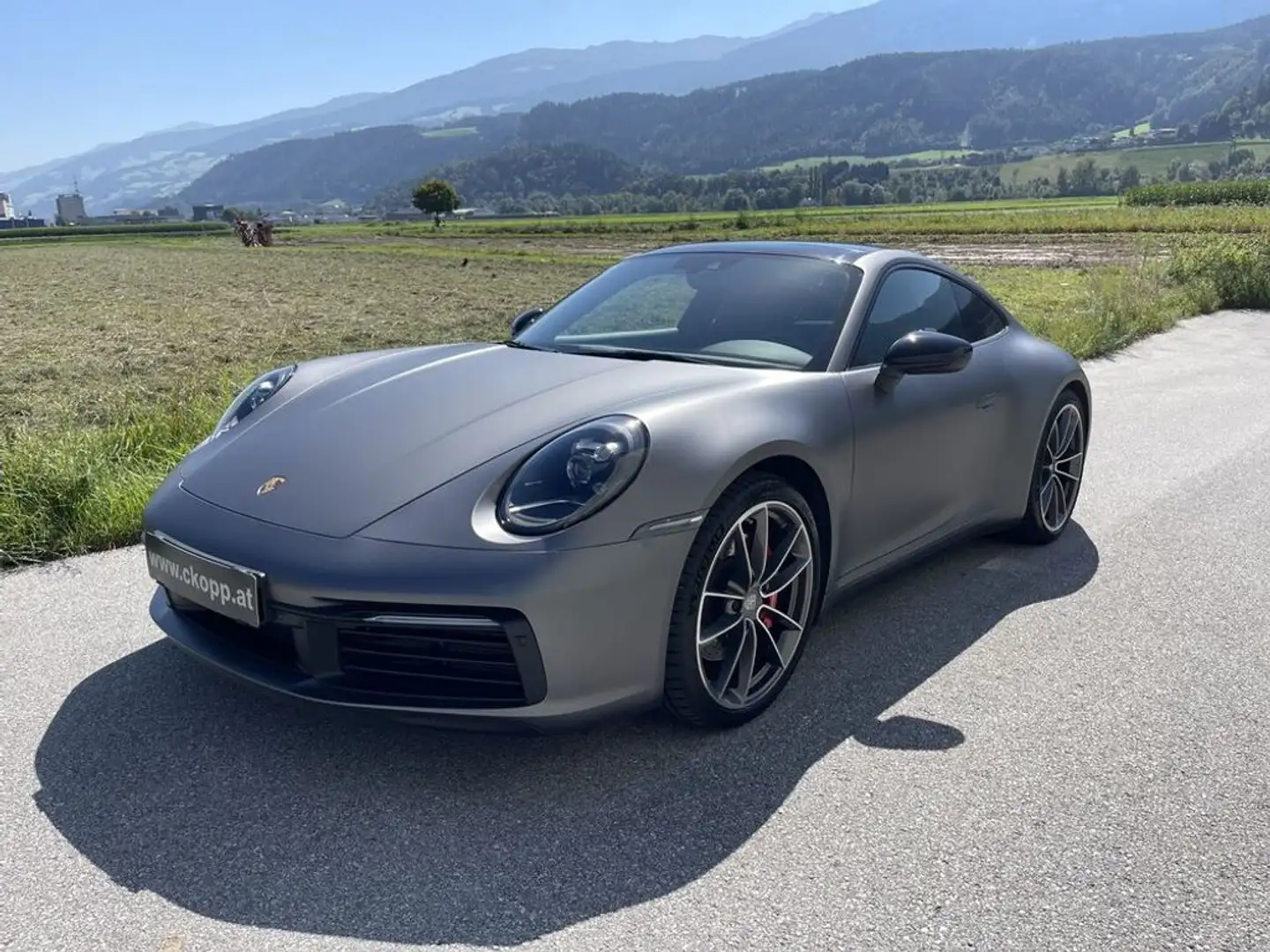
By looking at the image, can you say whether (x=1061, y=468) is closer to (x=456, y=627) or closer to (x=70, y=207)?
(x=456, y=627)

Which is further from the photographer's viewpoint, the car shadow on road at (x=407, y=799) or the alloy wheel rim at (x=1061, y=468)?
the alloy wheel rim at (x=1061, y=468)

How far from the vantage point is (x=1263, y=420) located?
24.3 ft

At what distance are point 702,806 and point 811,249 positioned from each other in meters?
2.26

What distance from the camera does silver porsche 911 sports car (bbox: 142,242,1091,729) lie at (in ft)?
8.39

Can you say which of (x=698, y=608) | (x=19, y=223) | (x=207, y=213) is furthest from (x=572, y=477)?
(x=207, y=213)

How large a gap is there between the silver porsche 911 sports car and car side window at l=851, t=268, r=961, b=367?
0.04 ft

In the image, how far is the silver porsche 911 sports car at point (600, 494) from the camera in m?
2.56

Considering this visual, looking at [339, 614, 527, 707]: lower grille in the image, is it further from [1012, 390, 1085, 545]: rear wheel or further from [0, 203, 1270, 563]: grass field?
[1012, 390, 1085, 545]: rear wheel

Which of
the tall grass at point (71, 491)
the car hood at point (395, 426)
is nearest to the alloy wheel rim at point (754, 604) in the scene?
the car hood at point (395, 426)

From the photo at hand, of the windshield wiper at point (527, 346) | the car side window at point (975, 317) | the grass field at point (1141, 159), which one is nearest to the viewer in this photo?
the windshield wiper at point (527, 346)

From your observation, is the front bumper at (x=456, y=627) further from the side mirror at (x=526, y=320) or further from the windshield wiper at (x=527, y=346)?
the side mirror at (x=526, y=320)

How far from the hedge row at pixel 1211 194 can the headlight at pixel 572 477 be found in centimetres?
5647

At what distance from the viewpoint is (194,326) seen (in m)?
16.3

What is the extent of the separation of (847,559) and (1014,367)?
1.47 metres
